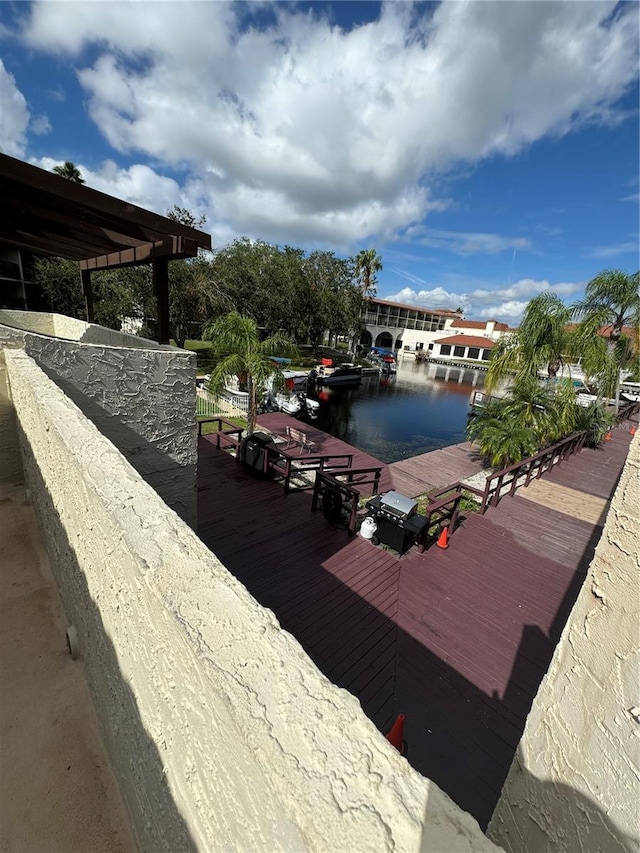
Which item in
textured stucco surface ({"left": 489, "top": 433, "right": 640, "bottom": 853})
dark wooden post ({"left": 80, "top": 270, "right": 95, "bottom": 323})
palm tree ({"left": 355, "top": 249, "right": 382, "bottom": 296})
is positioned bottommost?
textured stucco surface ({"left": 489, "top": 433, "right": 640, "bottom": 853})

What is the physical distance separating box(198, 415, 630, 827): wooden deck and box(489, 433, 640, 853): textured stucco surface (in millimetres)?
3175

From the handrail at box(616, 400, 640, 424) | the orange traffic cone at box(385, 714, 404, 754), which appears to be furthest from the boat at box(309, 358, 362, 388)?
the orange traffic cone at box(385, 714, 404, 754)

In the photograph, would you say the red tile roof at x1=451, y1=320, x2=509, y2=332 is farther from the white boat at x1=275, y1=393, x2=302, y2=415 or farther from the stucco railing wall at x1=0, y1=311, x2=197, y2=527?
the stucco railing wall at x1=0, y1=311, x2=197, y2=527

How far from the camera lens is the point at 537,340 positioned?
35.1 ft

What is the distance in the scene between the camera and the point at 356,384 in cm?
3447

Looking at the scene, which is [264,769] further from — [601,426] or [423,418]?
[423,418]

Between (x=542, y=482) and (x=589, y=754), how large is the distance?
10.6m

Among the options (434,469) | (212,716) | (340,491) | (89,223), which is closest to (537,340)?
(434,469)

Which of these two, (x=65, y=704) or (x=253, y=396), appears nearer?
(x=65, y=704)

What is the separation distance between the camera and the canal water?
19.7 metres

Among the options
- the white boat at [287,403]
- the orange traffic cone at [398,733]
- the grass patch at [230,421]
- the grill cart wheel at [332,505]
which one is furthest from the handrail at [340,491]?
the white boat at [287,403]

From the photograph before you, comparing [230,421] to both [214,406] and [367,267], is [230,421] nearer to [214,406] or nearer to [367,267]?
[214,406]

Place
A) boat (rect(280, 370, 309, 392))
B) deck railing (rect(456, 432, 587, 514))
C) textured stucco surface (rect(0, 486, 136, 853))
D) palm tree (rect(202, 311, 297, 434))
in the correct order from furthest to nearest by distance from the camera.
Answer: boat (rect(280, 370, 309, 392)) → palm tree (rect(202, 311, 297, 434)) → deck railing (rect(456, 432, 587, 514)) → textured stucco surface (rect(0, 486, 136, 853))

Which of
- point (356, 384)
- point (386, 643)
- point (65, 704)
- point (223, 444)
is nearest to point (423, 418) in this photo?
point (356, 384)
